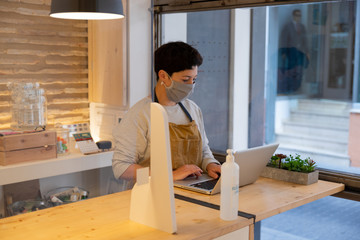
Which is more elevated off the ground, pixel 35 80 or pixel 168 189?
pixel 35 80

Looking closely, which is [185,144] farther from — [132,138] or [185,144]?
[132,138]

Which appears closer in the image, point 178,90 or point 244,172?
point 244,172

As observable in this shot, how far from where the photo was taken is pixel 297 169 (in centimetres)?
261

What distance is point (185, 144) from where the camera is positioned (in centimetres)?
278

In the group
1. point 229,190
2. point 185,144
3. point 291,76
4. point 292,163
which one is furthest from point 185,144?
point 291,76

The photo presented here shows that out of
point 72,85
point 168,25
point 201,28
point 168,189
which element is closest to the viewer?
point 168,189

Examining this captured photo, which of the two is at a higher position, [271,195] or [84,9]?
[84,9]

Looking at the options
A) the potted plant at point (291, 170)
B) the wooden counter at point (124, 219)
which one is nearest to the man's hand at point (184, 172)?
the wooden counter at point (124, 219)

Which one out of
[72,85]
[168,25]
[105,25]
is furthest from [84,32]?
[168,25]

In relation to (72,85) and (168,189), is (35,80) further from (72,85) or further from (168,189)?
(168,189)

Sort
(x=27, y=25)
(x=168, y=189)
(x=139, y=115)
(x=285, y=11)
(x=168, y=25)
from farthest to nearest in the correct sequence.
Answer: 1. (x=285, y=11)
2. (x=168, y=25)
3. (x=139, y=115)
4. (x=27, y=25)
5. (x=168, y=189)

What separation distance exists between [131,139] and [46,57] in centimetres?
65

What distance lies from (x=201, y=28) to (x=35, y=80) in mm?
2405

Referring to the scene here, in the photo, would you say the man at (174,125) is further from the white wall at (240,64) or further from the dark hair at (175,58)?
the white wall at (240,64)
